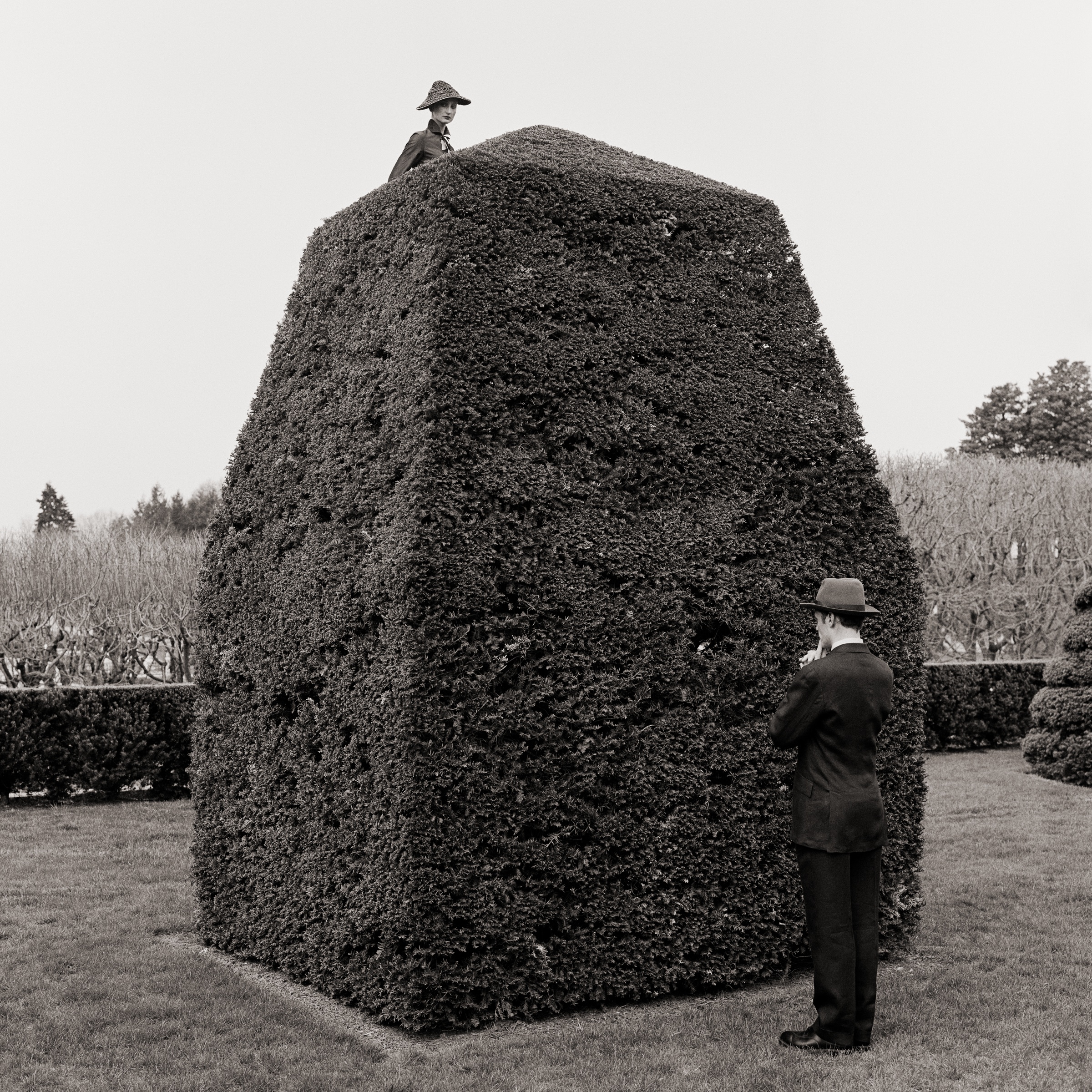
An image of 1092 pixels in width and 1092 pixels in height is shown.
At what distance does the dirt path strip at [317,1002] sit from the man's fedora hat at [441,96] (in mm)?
5509

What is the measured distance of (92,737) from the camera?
46.9 ft

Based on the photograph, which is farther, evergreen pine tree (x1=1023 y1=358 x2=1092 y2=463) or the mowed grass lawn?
evergreen pine tree (x1=1023 y1=358 x2=1092 y2=463)

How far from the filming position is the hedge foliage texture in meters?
15.3

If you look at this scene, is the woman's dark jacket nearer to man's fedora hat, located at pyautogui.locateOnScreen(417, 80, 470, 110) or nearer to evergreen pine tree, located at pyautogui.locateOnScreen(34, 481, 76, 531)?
man's fedora hat, located at pyautogui.locateOnScreen(417, 80, 470, 110)

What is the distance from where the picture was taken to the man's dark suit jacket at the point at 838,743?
18.5ft

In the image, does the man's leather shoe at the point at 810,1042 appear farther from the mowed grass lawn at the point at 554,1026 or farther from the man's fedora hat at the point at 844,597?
the man's fedora hat at the point at 844,597

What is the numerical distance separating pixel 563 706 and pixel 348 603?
1.28 m

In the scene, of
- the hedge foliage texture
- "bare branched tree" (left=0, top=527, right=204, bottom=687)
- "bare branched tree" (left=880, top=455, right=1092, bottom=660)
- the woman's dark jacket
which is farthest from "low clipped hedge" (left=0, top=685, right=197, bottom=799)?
"bare branched tree" (left=880, top=455, right=1092, bottom=660)

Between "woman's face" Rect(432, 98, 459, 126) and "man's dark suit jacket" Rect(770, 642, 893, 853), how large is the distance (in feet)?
14.0

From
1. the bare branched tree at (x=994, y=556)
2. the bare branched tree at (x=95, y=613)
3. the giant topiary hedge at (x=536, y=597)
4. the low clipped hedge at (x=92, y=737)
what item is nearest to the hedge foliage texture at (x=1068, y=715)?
the giant topiary hedge at (x=536, y=597)

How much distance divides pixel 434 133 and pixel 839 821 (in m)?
4.87

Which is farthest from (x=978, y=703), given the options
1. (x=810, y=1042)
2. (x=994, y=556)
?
(x=810, y=1042)

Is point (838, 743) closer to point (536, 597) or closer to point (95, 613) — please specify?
point (536, 597)

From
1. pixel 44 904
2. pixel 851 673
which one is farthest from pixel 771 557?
pixel 44 904
